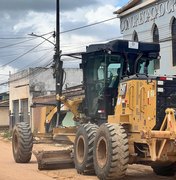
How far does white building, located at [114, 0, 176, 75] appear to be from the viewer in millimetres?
24547

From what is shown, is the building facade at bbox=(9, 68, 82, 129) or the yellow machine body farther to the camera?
the building facade at bbox=(9, 68, 82, 129)

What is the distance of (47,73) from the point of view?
4100 centimetres

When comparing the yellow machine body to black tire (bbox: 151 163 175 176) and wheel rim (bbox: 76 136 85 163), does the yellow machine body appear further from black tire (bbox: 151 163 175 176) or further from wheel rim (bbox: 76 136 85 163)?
black tire (bbox: 151 163 175 176)

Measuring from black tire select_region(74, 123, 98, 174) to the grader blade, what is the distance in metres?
1.09

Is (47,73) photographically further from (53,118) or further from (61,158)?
(61,158)

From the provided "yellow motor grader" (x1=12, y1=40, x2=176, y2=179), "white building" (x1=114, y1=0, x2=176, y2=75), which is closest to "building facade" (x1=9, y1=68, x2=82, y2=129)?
"white building" (x1=114, y1=0, x2=176, y2=75)

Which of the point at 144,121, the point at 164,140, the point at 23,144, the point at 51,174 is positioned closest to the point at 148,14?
the point at 23,144

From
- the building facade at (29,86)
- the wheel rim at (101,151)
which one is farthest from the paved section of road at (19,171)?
the building facade at (29,86)

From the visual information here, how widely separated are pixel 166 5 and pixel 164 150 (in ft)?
50.8

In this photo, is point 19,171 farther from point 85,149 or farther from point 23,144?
point 85,149

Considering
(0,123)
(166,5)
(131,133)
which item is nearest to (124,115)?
(131,133)

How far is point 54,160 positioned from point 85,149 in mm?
1971

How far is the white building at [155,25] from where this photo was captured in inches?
966

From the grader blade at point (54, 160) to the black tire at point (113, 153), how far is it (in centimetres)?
268
